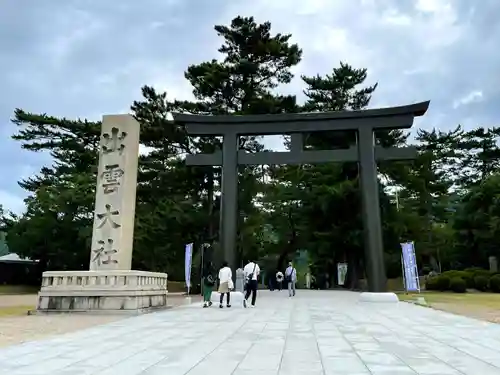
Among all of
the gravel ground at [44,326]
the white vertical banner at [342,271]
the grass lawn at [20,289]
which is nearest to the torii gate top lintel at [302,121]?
the gravel ground at [44,326]

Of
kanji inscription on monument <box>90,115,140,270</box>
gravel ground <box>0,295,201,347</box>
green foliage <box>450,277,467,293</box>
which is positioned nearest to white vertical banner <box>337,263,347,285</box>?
green foliage <box>450,277,467,293</box>

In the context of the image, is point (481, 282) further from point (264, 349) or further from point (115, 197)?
point (264, 349)

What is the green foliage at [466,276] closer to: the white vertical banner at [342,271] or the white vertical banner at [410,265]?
the white vertical banner at [342,271]

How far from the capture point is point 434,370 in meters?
5.20

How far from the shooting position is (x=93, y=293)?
1294cm

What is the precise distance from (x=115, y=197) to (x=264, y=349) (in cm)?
918

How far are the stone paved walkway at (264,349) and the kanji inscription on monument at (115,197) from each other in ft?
14.1

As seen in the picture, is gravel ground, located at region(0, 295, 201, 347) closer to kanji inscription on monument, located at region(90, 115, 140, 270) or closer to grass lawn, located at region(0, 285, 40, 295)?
kanji inscription on monument, located at region(90, 115, 140, 270)

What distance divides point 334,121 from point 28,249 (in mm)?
26640

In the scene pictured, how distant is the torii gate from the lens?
17.6 meters

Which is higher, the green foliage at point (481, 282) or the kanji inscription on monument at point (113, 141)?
the kanji inscription on monument at point (113, 141)

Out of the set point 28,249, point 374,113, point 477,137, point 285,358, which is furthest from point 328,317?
point 477,137

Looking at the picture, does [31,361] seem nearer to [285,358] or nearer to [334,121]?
[285,358]

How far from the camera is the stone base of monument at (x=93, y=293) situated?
1279cm
